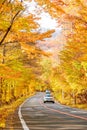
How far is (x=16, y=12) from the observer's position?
62.4ft

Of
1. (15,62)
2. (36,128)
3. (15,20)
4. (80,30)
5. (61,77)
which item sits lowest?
(61,77)

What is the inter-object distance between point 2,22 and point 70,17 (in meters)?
6.73

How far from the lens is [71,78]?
44.6 meters

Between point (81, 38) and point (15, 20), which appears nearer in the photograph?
point (15, 20)

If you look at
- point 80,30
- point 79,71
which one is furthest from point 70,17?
point 79,71

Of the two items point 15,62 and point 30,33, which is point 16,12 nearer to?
point 30,33

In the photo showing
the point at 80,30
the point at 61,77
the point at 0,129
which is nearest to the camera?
the point at 0,129

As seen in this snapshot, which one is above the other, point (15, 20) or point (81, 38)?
point (15, 20)

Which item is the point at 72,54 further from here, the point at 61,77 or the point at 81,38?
the point at 81,38

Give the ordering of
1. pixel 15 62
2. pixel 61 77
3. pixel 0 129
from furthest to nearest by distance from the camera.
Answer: pixel 61 77
pixel 15 62
pixel 0 129

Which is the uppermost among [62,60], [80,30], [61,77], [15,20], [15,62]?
[15,20]

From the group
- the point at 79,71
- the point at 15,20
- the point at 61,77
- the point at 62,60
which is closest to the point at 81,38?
the point at 15,20

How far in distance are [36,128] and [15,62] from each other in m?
14.2

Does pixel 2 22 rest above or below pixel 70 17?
above
